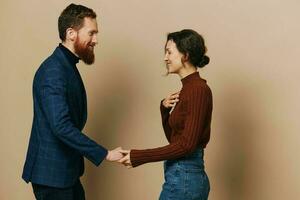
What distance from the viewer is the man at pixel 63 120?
6.56 ft

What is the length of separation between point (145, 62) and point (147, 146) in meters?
0.47

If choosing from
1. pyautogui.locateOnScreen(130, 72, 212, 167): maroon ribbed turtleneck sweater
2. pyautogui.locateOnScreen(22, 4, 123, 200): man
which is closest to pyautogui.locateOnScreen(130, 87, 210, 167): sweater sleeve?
pyautogui.locateOnScreen(130, 72, 212, 167): maroon ribbed turtleneck sweater

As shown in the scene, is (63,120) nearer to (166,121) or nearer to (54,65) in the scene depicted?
(54,65)

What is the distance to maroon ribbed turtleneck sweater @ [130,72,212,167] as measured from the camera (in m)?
1.89

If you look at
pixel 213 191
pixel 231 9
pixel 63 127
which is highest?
pixel 231 9

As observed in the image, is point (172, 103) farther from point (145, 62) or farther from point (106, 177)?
point (106, 177)

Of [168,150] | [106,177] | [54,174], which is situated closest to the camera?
[168,150]

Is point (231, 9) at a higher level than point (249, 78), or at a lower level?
higher

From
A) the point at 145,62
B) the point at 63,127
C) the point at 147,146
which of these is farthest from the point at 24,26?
the point at 63,127

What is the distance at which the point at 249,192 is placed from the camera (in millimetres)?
2438

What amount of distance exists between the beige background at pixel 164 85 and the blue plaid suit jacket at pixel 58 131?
0.65 m

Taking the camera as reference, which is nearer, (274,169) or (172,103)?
(172,103)

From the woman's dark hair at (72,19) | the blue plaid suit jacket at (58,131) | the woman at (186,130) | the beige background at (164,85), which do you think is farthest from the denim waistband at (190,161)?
the woman's dark hair at (72,19)

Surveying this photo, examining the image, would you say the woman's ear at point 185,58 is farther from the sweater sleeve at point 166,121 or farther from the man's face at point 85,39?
the man's face at point 85,39
